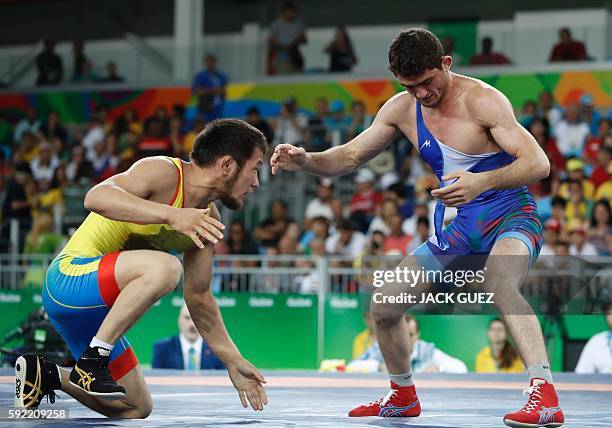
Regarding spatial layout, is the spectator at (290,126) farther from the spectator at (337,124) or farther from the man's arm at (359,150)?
the man's arm at (359,150)

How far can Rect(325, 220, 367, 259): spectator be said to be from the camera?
38.8ft

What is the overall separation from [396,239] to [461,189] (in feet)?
23.3

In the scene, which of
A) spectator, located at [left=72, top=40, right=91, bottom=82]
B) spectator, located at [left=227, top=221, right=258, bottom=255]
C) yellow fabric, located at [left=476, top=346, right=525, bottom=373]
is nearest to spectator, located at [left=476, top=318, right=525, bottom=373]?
yellow fabric, located at [left=476, top=346, right=525, bottom=373]

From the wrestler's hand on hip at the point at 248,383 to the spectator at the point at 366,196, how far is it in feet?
27.2

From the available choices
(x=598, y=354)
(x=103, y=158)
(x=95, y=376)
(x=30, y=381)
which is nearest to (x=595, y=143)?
(x=598, y=354)

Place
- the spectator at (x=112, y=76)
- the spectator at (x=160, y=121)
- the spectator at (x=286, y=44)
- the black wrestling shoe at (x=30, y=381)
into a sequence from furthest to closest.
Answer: the spectator at (x=112, y=76), the spectator at (x=286, y=44), the spectator at (x=160, y=121), the black wrestling shoe at (x=30, y=381)

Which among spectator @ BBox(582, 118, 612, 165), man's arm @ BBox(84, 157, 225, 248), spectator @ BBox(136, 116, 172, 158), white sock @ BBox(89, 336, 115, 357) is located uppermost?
spectator @ BBox(136, 116, 172, 158)

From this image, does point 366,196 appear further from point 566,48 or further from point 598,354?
point 598,354

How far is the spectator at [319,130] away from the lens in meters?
14.3

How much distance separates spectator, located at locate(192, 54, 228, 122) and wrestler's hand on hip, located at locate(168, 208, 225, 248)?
12.0 m

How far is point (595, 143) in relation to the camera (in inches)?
510

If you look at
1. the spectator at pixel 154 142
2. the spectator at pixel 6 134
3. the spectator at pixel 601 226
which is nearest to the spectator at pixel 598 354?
the spectator at pixel 601 226

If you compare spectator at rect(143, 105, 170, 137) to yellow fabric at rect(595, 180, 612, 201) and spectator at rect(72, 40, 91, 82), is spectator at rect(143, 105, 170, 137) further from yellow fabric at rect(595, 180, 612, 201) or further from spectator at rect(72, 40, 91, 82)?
yellow fabric at rect(595, 180, 612, 201)

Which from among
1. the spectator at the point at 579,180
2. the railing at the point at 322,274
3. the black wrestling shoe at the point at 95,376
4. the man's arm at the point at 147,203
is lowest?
the black wrestling shoe at the point at 95,376
